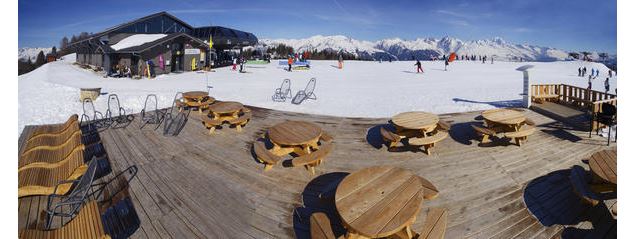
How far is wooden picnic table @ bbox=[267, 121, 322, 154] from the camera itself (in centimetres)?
595

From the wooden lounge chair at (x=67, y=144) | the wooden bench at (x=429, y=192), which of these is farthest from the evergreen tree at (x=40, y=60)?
the wooden bench at (x=429, y=192)

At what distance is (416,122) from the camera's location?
6934 mm

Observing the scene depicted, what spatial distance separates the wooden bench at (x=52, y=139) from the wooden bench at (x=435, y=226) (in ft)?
22.7

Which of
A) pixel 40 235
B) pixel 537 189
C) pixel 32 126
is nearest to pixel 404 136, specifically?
pixel 537 189

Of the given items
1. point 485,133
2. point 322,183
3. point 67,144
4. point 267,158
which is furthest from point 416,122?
point 67,144

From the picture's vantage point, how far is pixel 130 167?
234 inches

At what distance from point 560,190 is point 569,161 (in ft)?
5.13

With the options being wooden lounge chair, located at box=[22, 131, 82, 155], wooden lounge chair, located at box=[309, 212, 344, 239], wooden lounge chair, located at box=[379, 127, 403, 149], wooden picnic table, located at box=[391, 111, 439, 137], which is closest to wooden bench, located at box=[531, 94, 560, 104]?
wooden picnic table, located at box=[391, 111, 439, 137]

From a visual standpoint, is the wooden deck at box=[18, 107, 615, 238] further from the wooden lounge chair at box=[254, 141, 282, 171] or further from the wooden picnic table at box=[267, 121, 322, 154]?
the wooden picnic table at box=[267, 121, 322, 154]

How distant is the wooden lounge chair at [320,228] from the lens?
345 centimetres

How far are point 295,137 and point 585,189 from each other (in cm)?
480

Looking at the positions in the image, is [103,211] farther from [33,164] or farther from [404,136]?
[404,136]

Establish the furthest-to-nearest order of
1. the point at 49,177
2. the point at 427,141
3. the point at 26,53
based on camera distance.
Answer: the point at 26,53 → the point at 427,141 → the point at 49,177

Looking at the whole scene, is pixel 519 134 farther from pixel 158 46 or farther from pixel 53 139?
pixel 158 46
